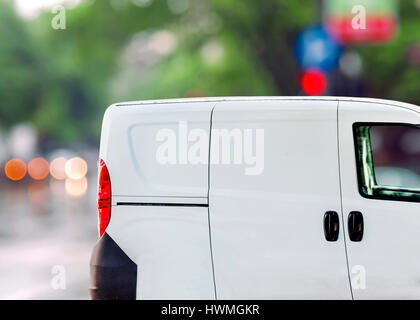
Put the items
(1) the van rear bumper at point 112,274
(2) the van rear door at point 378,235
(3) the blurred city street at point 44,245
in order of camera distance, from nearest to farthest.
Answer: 1. (2) the van rear door at point 378,235
2. (1) the van rear bumper at point 112,274
3. (3) the blurred city street at point 44,245

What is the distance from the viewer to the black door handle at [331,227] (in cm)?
591

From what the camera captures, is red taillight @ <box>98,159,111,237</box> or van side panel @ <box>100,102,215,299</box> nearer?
van side panel @ <box>100,102,215,299</box>

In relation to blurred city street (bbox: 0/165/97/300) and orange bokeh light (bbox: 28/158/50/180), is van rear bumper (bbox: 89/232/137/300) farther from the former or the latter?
orange bokeh light (bbox: 28/158/50/180)

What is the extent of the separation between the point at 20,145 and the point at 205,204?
1755 inches

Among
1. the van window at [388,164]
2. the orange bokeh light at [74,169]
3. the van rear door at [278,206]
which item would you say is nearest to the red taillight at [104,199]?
the van rear door at [278,206]

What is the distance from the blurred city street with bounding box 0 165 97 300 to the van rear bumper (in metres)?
3.12

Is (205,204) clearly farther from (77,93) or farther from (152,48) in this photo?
(77,93)

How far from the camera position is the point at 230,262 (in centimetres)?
604

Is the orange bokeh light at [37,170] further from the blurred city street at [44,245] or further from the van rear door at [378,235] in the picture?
the van rear door at [378,235]

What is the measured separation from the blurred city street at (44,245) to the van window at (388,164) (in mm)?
4057

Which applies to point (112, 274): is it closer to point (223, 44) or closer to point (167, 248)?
point (167, 248)

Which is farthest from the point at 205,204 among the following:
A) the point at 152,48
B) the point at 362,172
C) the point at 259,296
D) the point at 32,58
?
the point at 32,58

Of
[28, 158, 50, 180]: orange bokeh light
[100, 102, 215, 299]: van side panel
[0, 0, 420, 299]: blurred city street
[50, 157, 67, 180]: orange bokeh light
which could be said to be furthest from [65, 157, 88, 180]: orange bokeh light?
[100, 102, 215, 299]: van side panel

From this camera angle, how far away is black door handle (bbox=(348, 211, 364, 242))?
233 inches
